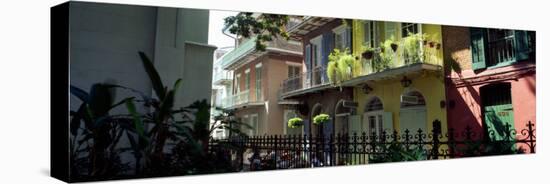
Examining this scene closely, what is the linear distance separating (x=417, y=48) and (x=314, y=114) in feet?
5.73

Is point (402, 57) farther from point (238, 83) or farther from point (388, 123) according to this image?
point (238, 83)

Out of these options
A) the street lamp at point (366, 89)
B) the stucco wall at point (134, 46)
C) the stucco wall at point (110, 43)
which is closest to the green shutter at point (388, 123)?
the street lamp at point (366, 89)

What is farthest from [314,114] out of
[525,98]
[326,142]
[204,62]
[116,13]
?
[525,98]

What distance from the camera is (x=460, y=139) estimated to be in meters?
6.18

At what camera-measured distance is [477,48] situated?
20.7 feet

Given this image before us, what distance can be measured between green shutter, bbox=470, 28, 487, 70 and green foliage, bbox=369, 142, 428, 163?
57.2 inches

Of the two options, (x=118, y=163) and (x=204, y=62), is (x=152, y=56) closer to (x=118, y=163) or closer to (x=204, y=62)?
(x=204, y=62)

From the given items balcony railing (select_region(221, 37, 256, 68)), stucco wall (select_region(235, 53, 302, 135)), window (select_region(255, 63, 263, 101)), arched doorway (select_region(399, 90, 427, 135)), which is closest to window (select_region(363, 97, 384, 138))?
arched doorway (select_region(399, 90, 427, 135))

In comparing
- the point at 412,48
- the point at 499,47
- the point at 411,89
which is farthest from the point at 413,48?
the point at 499,47

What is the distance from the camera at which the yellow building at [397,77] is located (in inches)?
231

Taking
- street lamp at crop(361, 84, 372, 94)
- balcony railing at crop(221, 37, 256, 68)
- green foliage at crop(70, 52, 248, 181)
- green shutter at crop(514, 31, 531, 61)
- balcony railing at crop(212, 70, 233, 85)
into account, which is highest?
green shutter at crop(514, 31, 531, 61)

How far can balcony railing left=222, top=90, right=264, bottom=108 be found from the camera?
5.00 m

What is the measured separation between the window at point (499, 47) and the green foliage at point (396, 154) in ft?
4.80

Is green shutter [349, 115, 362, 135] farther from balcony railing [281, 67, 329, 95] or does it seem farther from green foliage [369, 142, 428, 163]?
balcony railing [281, 67, 329, 95]
